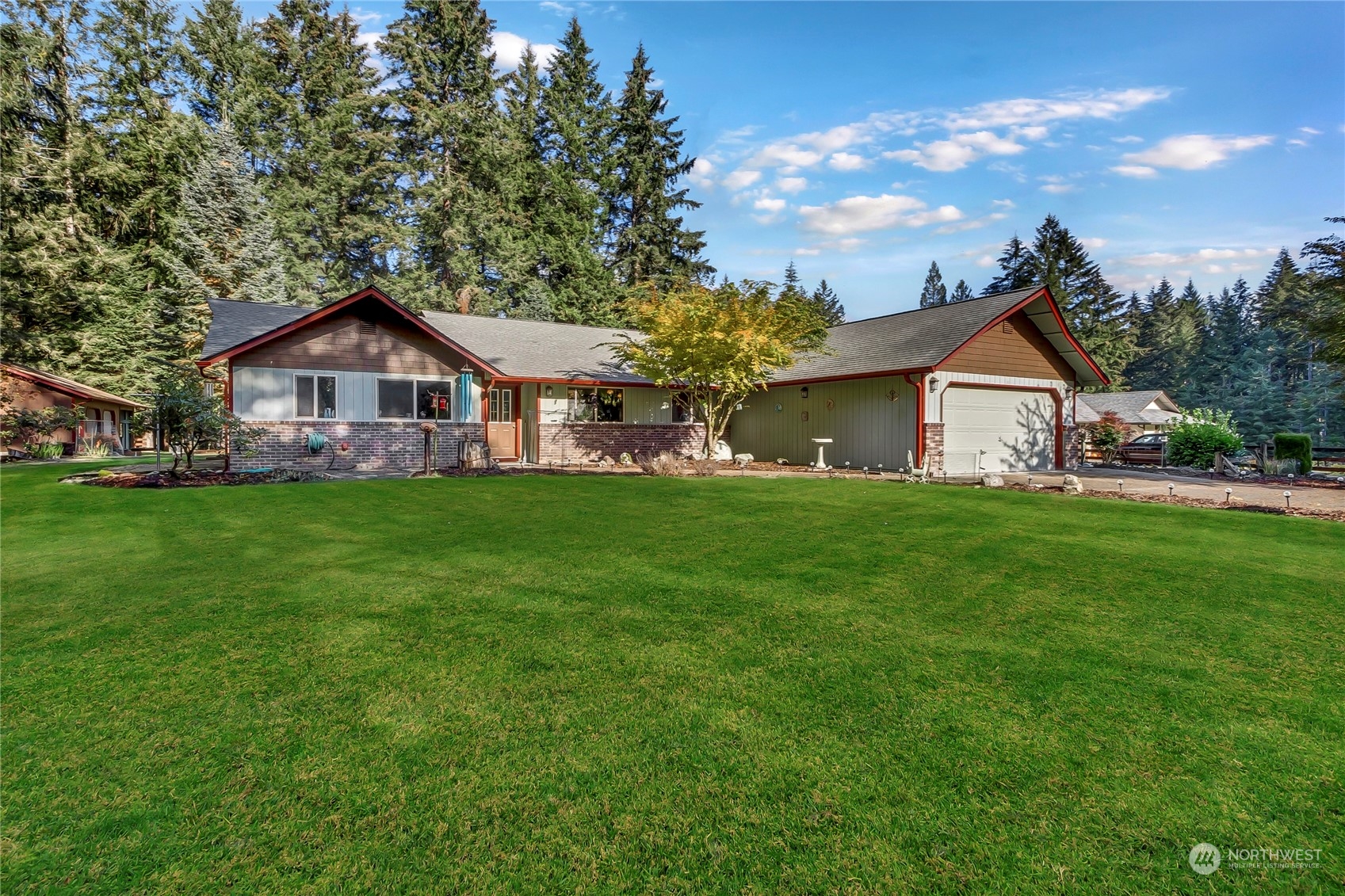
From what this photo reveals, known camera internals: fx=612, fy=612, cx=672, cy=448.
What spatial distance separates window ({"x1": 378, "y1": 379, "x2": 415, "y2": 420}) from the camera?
1533 cm

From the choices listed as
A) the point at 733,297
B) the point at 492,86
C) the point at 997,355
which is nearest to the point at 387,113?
the point at 492,86

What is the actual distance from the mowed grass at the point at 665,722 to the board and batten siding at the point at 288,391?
904cm

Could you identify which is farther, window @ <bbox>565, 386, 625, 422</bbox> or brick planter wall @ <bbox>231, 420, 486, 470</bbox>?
window @ <bbox>565, 386, 625, 422</bbox>

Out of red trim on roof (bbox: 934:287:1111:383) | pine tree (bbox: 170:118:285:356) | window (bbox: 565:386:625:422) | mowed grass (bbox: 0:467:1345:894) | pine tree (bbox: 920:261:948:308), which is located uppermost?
pine tree (bbox: 920:261:948:308)

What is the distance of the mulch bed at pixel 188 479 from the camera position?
11.3 m

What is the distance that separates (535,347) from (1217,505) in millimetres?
17435

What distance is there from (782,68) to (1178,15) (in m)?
6.99

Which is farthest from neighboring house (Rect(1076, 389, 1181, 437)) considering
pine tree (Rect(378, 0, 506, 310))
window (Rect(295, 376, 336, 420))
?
window (Rect(295, 376, 336, 420))

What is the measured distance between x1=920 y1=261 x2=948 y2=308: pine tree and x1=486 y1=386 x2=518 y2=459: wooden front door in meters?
82.4

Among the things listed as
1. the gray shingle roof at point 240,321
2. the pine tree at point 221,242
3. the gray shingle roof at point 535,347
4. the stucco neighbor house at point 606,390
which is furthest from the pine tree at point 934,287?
the gray shingle roof at point 240,321

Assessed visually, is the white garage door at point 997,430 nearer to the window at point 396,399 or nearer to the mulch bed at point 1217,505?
the mulch bed at point 1217,505

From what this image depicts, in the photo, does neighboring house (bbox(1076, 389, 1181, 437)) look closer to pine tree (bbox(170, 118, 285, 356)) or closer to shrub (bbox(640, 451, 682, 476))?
shrub (bbox(640, 451, 682, 476))

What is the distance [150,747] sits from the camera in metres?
2.65

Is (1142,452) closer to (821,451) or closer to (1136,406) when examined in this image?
(821,451)
